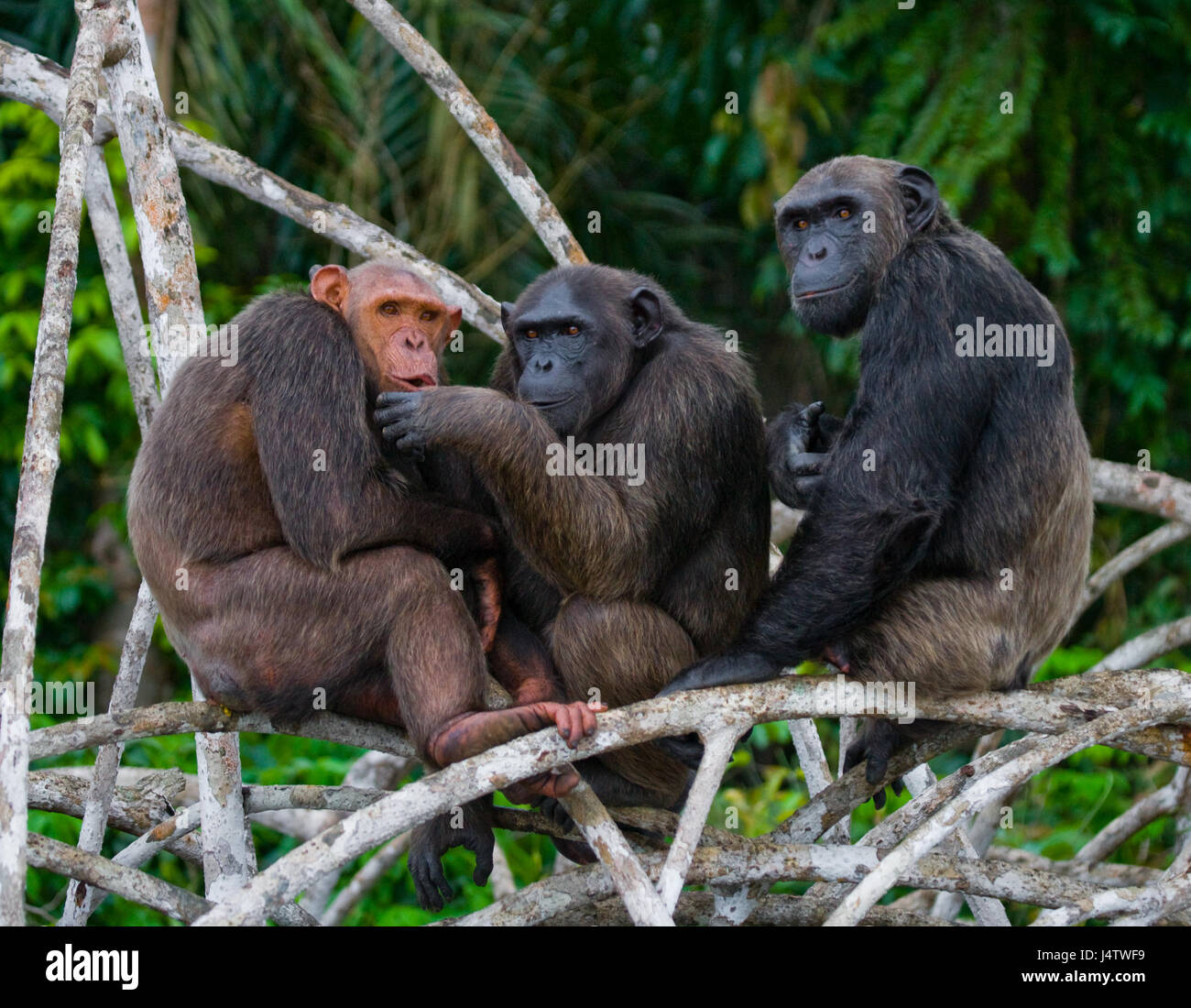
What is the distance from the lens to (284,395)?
4738mm

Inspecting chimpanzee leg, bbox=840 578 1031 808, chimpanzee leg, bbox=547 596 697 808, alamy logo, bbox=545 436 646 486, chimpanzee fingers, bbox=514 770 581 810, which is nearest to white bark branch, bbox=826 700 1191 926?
chimpanzee leg, bbox=840 578 1031 808

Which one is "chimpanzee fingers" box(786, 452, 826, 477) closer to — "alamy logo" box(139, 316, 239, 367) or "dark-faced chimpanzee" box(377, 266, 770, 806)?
"dark-faced chimpanzee" box(377, 266, 770, 806)

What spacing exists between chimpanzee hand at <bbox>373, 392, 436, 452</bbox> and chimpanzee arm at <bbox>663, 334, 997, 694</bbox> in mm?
1203

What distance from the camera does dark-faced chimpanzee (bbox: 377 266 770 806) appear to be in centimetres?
480

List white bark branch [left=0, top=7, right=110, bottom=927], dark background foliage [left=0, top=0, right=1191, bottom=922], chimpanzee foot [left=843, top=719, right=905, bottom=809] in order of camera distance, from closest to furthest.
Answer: white bark branch [left=0, top=7, right=110, bottom=927], chimpanzee foot [left=843, top=719, right=905, bottom=809], dark background foliage [left=0, top=0, right=1191, bottom=922]

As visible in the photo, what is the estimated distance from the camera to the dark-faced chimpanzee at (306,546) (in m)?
4.61

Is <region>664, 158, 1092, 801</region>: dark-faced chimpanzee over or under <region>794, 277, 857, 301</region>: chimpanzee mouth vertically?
under

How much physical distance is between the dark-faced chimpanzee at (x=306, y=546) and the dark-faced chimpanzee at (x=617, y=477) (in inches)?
8.8

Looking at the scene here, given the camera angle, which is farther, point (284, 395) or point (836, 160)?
point (836, 160)

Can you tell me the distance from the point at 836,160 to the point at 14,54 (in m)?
3.69

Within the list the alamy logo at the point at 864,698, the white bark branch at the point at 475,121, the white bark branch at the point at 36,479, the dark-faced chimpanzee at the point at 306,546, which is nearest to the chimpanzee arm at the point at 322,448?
the dark-faced chimpanzee at the point at 306,546

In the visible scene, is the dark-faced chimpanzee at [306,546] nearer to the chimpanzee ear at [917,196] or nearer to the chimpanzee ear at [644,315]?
the chimpanzee ear at [644,315]
